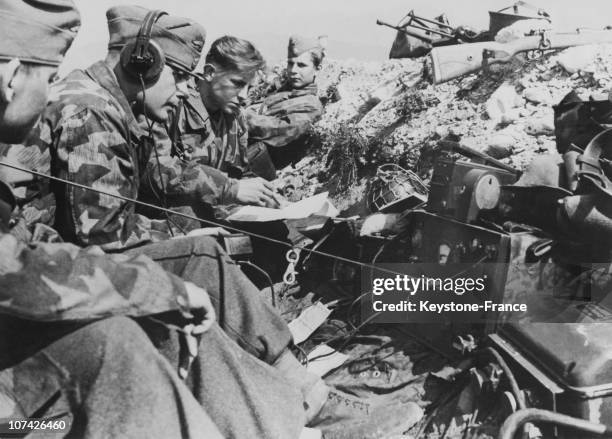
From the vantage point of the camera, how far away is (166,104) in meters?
2.81

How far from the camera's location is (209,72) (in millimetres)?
4055

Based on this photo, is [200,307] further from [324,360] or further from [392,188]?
[392,188]

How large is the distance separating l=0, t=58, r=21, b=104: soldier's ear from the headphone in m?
0.89

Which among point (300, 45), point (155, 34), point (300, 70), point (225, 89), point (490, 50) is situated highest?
point (490, 50)

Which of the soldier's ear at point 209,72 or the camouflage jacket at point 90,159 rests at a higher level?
the soldier's ear at point 209,72

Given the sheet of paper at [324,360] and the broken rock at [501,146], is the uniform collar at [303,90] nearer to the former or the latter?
the broken rock at [501,146]

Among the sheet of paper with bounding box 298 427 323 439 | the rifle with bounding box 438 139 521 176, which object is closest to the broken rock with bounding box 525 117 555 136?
the rifle with bounding box 438 139 521 176

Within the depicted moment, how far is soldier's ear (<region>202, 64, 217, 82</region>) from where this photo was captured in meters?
4.02

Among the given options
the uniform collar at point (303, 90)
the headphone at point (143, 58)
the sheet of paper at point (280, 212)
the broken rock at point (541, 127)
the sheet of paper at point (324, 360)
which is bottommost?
the sheet of paper at point (324, 360)

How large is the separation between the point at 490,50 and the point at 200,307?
4129 millimetres

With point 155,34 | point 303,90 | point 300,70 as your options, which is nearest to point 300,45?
point 300,70

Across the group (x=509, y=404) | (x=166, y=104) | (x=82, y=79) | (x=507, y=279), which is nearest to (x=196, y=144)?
(x=166, y=104)

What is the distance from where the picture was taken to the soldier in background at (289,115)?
5.33 metres

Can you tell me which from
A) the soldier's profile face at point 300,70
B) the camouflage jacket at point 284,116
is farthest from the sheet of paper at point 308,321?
the soldier's profile face at point 300,70
